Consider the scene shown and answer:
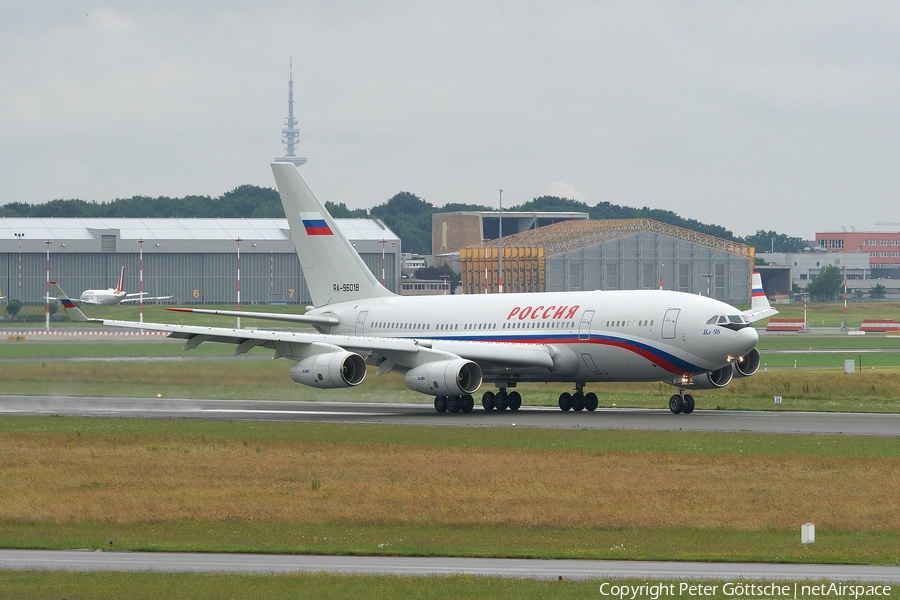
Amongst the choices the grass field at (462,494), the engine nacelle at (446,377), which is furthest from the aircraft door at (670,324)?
the grass field at (462,494)

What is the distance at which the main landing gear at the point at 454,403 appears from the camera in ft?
156

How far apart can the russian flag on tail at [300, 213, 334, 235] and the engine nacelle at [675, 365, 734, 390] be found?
18.1 meters

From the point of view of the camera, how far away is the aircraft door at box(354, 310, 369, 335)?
2152 inches

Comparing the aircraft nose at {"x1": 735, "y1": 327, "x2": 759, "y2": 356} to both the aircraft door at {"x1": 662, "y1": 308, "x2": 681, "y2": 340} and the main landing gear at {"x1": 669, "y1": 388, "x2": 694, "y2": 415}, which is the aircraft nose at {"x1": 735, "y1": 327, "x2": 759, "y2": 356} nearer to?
the aircraft door at {"x1": 662, "y1": 308, "x2": 681, "y2": 340}

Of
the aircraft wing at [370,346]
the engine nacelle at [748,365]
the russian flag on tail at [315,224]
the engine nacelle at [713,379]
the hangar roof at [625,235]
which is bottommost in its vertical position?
the engine nacelle at [713,379]

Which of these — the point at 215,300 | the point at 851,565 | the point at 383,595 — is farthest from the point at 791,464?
the point at 215,300

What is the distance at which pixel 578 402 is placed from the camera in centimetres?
4853

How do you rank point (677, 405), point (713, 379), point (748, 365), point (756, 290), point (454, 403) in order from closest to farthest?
point (677, 405)
point (713, 379)
point (748, 365)
point (454, 403)
point (756, 290)

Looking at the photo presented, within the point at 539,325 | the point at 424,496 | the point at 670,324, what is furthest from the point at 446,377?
the point at 424,496

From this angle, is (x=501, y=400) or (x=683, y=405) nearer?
(x=683, y=405)

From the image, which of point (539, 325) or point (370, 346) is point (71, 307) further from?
point (539, 325)

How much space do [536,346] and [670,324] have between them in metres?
5.43

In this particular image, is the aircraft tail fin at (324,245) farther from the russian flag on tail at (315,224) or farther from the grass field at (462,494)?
the grass field at (462,494)

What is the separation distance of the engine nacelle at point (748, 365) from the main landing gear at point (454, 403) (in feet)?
32.1
